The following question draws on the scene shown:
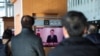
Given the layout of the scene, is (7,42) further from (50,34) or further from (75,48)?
(75,48)

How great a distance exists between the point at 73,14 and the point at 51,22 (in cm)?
355

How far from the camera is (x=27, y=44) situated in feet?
13.2

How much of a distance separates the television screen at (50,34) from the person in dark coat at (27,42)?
1.57 meters

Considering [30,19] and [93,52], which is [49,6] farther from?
[93,52]

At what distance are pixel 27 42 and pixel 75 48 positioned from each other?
1.83m

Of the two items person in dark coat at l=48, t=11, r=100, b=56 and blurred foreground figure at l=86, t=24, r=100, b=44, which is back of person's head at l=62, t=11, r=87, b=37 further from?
blurred foreground figure at l=86, t=24, r=100, b=44

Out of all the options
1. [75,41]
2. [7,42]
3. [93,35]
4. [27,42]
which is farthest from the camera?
[7,42]

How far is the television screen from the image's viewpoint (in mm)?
5605

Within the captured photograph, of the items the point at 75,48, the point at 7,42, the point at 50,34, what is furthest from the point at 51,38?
the point at 75,48

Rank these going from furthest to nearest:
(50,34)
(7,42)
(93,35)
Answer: (50,34), (7,42), (93,35)

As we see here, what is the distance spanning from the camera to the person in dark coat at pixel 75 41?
2.23 meters

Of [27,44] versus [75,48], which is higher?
[75,48]

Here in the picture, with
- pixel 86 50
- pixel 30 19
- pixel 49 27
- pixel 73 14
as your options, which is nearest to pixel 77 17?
pixel 73 14

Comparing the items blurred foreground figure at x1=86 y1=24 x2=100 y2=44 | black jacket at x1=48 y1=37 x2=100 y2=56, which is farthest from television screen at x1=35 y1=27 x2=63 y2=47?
black jacket at x1=48 y1=37 x2=100 y2=56
